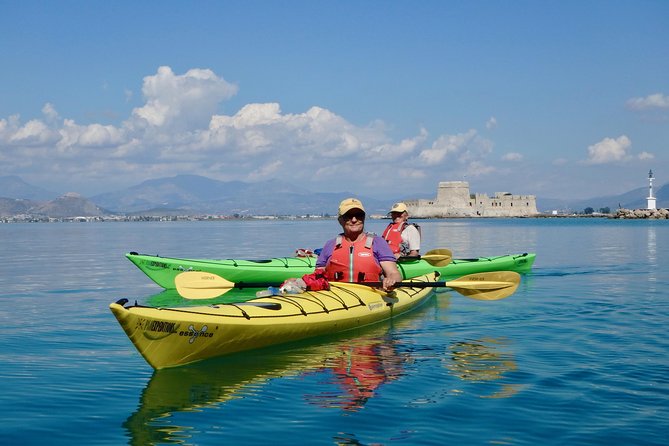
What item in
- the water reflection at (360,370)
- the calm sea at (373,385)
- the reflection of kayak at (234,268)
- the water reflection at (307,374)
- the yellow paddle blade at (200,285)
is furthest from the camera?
the reflection of kayak at (234,268)

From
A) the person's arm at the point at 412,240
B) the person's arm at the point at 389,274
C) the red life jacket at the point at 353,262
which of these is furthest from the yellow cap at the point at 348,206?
the person's arm at the point at 412,240

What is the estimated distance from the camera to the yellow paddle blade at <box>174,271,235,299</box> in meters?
9.70

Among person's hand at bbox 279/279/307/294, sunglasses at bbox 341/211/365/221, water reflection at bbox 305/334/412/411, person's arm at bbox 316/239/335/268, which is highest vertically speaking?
sunglasses at bbox 341/211/365/221

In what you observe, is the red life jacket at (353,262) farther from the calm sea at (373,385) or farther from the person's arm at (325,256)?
the calm sea at (373,385)

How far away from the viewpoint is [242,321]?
7547 mm

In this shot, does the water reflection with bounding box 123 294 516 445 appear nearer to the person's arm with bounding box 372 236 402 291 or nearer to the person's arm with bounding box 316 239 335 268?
the person's arm with bounding box 372 236 402 291

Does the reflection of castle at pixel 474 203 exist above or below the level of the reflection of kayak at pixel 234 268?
above

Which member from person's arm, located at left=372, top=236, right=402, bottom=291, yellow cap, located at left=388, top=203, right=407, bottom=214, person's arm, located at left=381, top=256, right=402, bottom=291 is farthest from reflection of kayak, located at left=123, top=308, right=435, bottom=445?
yellow cap, located at left=388, top=203, right=407, bottom=214

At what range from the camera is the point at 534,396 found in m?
6.31

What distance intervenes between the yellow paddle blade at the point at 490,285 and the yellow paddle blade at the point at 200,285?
345cm

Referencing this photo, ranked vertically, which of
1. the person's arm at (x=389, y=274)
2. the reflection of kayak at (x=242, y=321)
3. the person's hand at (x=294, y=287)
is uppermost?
the person's arm at (x=389, y=274)

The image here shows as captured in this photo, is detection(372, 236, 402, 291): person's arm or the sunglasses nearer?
the sunglasses

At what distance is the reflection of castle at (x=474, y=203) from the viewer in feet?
485

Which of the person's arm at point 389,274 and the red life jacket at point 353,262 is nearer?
the person's arm at point 389,274
